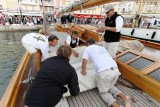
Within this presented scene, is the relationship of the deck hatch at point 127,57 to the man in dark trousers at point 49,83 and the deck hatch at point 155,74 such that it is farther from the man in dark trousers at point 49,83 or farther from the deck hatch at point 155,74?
the man in dark trousers at point 49,83

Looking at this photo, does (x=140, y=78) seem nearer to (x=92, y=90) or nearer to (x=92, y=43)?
(x=92, y=90)

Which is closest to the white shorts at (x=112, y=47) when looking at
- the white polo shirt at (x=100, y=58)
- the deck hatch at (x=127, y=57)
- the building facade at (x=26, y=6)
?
the deck hatch at (x=127, y=57)

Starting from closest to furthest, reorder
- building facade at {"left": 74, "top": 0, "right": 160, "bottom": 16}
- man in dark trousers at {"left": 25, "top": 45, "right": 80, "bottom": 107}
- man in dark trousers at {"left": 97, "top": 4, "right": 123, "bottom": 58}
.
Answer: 1. man in dark trousers at {"left": 25, "top": 45, "right": 80, "bottom": 107}
2. man in dark trousers at {"left": 97, "top": 4, "right": 123, "bottom": 58}
3. building facade at {"left": 74, "top": 0, "right": 160, "bottom": 16}

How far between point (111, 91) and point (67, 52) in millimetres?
1340

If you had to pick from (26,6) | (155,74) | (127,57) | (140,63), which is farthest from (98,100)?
(26,6)

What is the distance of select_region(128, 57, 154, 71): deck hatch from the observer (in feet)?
8.29

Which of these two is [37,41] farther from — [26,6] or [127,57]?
[26,6]

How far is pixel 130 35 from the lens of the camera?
6500mm

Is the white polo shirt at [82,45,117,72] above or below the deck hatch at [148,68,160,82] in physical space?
above

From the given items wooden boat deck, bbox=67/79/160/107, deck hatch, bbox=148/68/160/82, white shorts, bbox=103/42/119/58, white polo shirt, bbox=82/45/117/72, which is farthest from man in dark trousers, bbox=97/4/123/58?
wooden boat deck, bbox=67/79/160/107

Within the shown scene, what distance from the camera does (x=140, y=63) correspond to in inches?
104

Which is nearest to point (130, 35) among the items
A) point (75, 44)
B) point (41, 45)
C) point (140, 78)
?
point (75, 44)

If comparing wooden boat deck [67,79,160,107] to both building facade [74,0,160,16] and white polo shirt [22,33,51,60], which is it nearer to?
white polo shirt [22,33,51,60]

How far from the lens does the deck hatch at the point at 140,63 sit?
8.29 feet
